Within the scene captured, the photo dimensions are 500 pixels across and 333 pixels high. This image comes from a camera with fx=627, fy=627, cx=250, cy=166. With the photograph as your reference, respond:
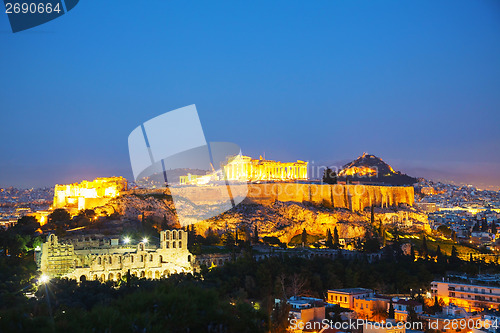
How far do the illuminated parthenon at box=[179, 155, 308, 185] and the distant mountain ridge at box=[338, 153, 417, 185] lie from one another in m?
26.5

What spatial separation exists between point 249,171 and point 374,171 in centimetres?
3851

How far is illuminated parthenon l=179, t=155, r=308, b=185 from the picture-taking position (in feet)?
196

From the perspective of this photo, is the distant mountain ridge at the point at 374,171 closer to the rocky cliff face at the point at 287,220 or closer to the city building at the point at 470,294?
the rocky cliff face at the point at 287,220

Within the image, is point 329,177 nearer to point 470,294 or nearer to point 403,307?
point 470,294

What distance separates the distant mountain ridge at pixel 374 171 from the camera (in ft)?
298

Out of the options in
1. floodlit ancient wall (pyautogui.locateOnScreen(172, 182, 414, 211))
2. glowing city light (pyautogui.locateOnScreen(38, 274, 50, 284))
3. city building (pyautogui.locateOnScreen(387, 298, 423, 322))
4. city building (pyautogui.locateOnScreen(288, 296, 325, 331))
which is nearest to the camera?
city building (pyautogui.locateOnScreen(288, 296, 325, 331))

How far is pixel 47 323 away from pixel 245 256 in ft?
61.9

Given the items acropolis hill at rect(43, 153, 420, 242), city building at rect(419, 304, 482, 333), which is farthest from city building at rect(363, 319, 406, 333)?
acropolis hill at rect(43, 153, 420, 242)

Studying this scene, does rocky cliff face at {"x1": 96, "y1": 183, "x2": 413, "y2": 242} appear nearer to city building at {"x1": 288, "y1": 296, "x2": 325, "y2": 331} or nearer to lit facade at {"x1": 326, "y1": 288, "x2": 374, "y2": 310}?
lit facade at {"x1": 326, "y1": 288, "x2": 374, "y2": 310}

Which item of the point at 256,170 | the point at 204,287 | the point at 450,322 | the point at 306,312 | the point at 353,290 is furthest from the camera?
the point at 256,170

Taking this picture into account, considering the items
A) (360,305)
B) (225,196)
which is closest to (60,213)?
(225,196)

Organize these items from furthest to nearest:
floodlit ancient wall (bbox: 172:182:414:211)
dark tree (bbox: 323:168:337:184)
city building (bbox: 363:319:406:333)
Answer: dark tree (bbox: 323:168:337:184)
floodlit ancient wall (bbox: 172:182:414:211)
city building (bbox: 363:319:406:333)

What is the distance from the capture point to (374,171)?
94.2 metres

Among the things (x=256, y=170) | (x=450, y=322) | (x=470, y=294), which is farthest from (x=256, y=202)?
(x=450, y=322)
